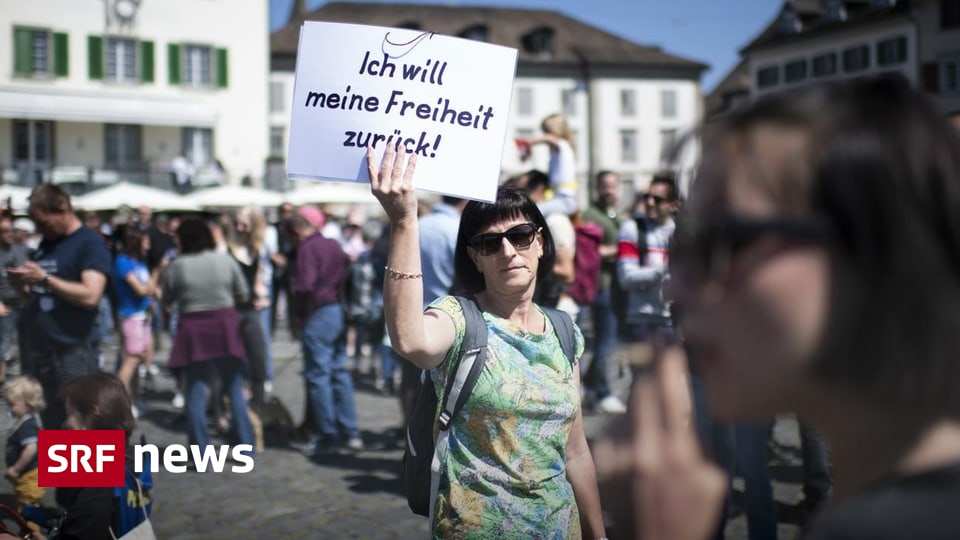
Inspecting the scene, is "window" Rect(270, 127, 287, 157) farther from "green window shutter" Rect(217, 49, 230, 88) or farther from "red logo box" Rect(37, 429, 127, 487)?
"red logo box" Rect(37, 429, 127, 487)

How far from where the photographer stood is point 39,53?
28.4 m

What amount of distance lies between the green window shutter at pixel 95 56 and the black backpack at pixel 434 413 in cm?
2924

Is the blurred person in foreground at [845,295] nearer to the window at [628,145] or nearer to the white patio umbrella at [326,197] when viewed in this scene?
the white patio umbrella at [326,197]

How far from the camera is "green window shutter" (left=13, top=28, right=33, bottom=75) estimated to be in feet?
90.6

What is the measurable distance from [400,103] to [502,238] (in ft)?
1.68

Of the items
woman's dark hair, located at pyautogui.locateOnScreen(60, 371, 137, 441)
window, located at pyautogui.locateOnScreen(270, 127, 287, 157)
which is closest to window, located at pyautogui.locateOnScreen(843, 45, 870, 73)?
window, located at pyautogui.locateOnScreen(270, 127, 287, 157)

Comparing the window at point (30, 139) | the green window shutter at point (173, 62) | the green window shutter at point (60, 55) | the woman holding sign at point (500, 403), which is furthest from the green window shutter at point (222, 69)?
the woman holding sign at point (500, 403)

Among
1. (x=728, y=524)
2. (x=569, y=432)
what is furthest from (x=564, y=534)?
(x=728, y=524)

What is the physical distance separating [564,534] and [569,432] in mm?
294

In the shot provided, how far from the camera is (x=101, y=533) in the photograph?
12.6 ft

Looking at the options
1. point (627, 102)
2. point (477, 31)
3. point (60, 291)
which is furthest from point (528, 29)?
point (60, 291)

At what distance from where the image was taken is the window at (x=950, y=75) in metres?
40.3

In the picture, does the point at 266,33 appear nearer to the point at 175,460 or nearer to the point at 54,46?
the point at 54,46

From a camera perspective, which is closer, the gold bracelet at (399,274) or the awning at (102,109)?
the gold bracelet at (399,274)
